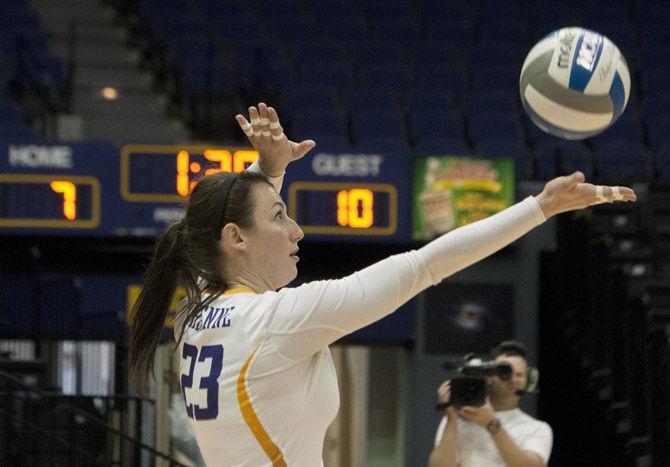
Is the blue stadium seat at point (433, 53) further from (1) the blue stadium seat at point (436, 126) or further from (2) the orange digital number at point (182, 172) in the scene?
(2) the orange digital number at point (182, 172)

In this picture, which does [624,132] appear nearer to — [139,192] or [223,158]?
[223,158]

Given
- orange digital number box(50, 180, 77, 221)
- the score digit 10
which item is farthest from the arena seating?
orange digital number box(50, 180, 77, 221)

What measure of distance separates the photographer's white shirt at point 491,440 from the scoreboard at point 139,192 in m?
3.53

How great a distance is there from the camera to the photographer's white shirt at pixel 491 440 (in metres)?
6.34

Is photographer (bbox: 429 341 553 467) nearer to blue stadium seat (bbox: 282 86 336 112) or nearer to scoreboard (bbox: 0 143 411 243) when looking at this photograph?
scoreboard (bbox: 0 143 411 243)

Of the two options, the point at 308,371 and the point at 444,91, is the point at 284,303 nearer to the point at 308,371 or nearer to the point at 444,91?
the point at 308,371

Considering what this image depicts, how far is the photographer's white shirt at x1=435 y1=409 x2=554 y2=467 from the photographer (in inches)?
250

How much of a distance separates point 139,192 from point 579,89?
19.1 feet

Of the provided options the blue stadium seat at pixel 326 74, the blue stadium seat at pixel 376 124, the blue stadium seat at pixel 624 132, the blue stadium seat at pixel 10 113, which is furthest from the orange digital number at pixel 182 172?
the blue stadium seat at pixel 624 132

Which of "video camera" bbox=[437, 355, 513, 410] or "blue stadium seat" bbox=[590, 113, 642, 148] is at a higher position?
"blue stadium seat" bbox=[590, 113, 642, 148]

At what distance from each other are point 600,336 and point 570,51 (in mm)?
5261

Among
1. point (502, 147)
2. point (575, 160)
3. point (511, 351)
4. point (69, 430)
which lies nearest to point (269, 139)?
point (511, 351)

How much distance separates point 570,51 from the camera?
4.58 meters

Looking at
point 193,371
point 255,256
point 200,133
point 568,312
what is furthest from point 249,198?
point 200,133
